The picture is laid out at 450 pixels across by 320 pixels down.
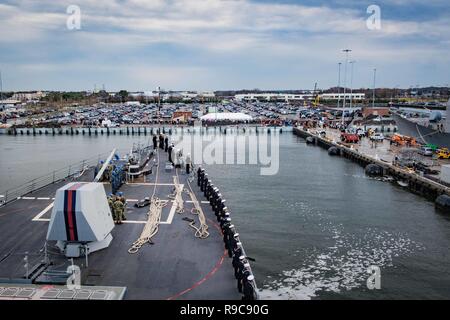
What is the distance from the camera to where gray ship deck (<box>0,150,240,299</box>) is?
8.02 meters

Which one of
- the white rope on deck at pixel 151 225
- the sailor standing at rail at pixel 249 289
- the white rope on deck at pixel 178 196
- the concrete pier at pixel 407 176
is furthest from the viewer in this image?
the concrete pier at pixel 407 176

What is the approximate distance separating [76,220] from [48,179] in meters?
23.8

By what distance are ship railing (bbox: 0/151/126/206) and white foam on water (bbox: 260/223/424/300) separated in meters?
10.7

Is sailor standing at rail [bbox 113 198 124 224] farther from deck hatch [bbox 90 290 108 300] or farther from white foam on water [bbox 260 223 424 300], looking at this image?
white foam on water [bbox 260 223 424 300]

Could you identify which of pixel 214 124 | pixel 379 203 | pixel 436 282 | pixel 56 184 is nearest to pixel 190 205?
pixel 56 184

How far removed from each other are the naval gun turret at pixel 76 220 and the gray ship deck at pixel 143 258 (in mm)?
320

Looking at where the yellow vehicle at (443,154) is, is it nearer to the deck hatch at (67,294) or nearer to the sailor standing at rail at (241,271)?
the sailor standing at rail at (241,271)

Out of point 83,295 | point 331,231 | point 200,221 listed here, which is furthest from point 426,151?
point 83,295

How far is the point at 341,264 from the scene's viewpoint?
14922 millimetres

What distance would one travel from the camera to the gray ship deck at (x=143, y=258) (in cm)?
802

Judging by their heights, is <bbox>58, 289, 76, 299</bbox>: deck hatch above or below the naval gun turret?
below

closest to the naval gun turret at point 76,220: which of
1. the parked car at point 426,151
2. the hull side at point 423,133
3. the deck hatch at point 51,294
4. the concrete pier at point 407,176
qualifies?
the deck hatch at point 51,294

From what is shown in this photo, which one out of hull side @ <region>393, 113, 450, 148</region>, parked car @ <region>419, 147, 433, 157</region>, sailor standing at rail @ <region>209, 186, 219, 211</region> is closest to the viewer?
sailor standing at rail @ <region>209, 186, 219, 211</region>

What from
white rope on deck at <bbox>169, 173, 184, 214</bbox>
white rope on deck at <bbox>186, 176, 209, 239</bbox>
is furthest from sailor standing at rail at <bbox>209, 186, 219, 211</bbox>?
white rope on deck at <bbox>169, 173, 184, 214</bbox>
